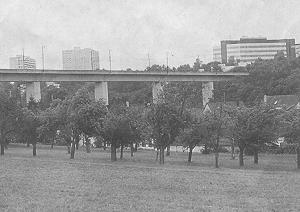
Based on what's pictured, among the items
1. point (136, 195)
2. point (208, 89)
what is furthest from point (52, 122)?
point (208, 89)

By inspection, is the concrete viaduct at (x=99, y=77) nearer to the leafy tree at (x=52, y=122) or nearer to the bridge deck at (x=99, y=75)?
the bridge deck at (x=99, y=75)

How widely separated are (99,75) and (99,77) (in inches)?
20.9

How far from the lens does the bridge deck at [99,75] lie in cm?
9649

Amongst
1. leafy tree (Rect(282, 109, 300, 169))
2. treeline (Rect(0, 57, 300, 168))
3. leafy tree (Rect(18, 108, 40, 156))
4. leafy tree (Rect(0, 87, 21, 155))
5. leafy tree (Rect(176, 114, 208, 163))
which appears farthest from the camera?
leafy tree (Rect(18, 108, 40, 156))

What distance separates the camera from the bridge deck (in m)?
96.5

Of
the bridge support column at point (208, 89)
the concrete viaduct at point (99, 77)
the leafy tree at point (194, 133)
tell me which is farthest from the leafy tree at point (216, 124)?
the bridge support column at point (208, 89)

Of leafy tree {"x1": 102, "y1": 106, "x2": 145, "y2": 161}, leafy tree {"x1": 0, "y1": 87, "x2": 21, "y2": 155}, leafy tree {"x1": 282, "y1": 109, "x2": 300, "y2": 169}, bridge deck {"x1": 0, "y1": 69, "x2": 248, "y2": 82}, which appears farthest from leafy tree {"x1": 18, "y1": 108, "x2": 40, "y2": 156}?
bridge deck {"x1": 0, "y1": 69, "x2": 248, "y2": 82}

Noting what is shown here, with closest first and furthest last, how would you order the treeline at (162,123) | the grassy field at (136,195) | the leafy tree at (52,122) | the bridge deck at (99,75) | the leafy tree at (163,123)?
the grassy field at (136,195) < the leafy tree at (163,123) < the treeline at (162,123) < the leafy tree at (52,122) < the bridge deck at (99,75)

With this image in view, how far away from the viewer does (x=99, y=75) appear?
360 ft

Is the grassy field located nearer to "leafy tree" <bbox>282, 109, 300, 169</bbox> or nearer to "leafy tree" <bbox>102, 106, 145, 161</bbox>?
"leafy tree" <bbox>282, 109, 300, 169</bbox>

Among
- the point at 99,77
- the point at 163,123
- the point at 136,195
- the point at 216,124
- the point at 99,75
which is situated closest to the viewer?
the point at 136,195

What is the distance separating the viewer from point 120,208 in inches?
676

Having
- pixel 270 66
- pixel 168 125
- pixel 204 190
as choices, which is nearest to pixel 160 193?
pixel 204 190

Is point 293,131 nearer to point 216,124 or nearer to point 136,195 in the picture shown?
point 216,124
